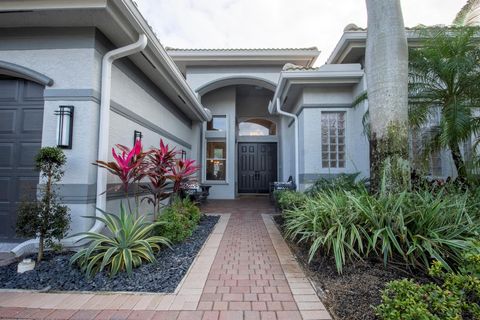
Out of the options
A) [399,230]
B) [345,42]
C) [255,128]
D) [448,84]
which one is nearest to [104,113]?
[399,230]

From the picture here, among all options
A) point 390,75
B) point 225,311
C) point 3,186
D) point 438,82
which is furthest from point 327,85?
point 3,186

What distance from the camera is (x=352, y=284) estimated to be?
249 cm

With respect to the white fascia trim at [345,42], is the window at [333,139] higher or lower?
lower

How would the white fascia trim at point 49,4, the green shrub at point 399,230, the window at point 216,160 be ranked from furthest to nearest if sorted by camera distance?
1. the window at point 216,160
2. the white fascia trim at point 49,4
3. the green shrub at point 399,230

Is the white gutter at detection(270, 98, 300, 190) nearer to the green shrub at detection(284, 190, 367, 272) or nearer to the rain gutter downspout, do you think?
the green shrub at detection(284, 190, 367, 272)

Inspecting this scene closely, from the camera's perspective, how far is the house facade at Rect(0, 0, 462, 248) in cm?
362

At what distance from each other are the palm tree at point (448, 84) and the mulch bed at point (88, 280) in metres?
4.80

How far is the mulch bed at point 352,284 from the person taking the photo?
213cm

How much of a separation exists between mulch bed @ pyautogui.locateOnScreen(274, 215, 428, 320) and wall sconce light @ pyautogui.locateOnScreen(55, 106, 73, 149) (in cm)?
367

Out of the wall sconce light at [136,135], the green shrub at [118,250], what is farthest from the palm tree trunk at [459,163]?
the wall sconce light at [136,135]

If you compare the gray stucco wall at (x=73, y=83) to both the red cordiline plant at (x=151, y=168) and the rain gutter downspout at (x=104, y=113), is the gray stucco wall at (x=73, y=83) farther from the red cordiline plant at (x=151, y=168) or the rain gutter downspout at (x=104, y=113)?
the red cordiline plant at (x=151, y=168)

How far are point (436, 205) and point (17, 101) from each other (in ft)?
19.6

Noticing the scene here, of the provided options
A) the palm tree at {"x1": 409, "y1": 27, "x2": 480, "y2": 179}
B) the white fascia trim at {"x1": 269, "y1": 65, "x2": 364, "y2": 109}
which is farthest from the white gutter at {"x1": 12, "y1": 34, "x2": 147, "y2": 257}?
the palm tree at {"x1": 409, "y1": 27, "x2": 480, "y2": 179}

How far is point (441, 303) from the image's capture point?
161 centimetres
